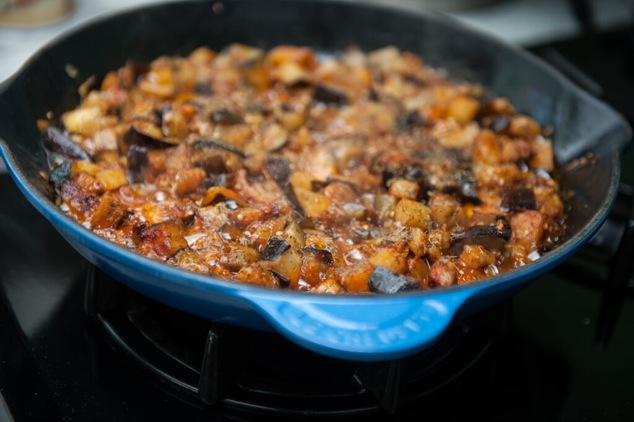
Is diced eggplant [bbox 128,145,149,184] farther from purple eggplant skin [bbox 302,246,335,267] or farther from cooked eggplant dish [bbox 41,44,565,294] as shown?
purple eggplant skin [bbox 302,246,335,267]

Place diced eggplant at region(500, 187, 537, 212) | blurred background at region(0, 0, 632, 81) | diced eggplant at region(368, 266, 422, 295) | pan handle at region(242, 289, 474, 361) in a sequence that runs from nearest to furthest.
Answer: pan handle at region(242, 289, 474, 361) → diced eggplant at region(368, 266, 422, 295) → diced eggplant at region(500, 187, 537, 212) → blurred background at region(0, 0, 632, 81)

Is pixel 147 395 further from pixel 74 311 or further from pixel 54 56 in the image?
pixel 54 56

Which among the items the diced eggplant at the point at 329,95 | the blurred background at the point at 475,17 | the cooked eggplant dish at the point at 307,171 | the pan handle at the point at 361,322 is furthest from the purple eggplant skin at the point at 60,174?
the blurred background at the point at 475,17

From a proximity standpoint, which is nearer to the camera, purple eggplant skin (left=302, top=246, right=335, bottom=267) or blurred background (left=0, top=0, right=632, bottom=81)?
purple eggplant skin (left=302, top=246, right=335, bottom=267)

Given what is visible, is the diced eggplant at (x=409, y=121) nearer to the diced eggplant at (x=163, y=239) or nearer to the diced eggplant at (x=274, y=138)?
the diced eggplant at (x=274, y=138)

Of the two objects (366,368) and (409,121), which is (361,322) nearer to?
(366,368)

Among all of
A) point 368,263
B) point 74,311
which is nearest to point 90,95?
point 74,311

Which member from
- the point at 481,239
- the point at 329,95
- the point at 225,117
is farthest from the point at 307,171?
the point at 481,239

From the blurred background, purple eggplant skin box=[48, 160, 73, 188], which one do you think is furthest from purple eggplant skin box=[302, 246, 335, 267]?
the blurred background

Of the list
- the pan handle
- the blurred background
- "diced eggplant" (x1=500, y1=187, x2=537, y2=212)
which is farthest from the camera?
the blurred background
